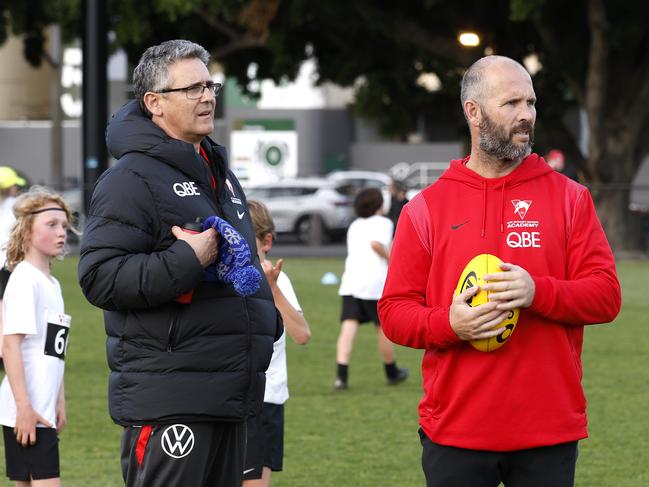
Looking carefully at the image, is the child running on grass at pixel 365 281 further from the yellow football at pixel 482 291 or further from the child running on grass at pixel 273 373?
the yellow football at pixel 482 291

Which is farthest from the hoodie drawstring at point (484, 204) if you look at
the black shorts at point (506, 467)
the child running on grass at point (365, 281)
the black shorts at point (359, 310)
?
the black shorts at point (359, 310)

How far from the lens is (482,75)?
4215 mm

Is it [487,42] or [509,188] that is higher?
[487,42]

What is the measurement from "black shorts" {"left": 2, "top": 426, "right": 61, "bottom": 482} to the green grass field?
2.45 m

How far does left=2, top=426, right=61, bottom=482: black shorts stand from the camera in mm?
5680

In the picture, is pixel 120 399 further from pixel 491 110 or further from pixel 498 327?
pixel 491 110

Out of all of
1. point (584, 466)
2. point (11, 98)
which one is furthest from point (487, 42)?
point (11, 98)

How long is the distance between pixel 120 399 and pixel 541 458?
1.27m

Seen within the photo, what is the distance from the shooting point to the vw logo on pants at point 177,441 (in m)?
4.14

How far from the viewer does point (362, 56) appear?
32.4m

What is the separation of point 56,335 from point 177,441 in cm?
189

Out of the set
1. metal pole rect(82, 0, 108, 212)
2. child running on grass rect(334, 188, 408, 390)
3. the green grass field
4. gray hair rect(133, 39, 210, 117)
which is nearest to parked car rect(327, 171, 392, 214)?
metal pole rect(82, 0, 108, 212)

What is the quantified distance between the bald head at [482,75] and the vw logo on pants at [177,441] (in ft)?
4.33

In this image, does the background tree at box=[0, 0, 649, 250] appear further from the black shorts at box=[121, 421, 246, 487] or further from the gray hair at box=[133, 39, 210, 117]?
the black shorts at box=[121, 421, 246, 487]
